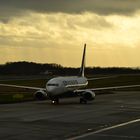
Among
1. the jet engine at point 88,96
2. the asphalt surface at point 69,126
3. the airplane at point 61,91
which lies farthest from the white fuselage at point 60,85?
the asphalt surface at point 69,126

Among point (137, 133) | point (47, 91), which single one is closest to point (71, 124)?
point (137, 133)

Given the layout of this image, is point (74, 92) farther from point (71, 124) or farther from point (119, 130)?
point (119, 130)

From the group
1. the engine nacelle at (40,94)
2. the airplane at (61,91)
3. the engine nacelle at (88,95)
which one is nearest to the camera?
the airplane at (61,91)

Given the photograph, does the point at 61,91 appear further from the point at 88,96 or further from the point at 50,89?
the point at 88,96

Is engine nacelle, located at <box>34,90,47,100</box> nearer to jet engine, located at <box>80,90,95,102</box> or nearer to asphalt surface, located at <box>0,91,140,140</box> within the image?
jet engine, located at <box>80,90,95,102</box>

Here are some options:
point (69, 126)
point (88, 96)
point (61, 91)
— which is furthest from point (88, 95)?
point (69, 126)

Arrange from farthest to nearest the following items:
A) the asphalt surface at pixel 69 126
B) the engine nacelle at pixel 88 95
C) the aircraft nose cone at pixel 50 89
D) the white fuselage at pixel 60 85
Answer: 1. the engine nacelle at pixel 88 95
2. the white fuselage at pixel 60 85
3. the aircraft nose cone at pixel 50 89
4. the asphalt surface at pixel 69 126

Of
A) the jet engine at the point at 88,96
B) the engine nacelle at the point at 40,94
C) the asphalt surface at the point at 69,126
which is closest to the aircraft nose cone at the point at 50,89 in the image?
the engine nacelle at the point at 40,94

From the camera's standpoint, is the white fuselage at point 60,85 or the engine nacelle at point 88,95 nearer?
the white fuselage at point 60,85

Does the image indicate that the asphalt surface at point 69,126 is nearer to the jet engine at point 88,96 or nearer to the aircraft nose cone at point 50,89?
the aircraft nose cone at point 50,89

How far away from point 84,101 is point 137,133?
2971 cm

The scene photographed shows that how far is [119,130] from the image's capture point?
29.6 meters

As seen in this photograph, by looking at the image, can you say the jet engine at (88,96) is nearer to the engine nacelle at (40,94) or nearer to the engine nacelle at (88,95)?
the engine nacelle at (88,95)

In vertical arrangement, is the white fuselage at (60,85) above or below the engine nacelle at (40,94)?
above
